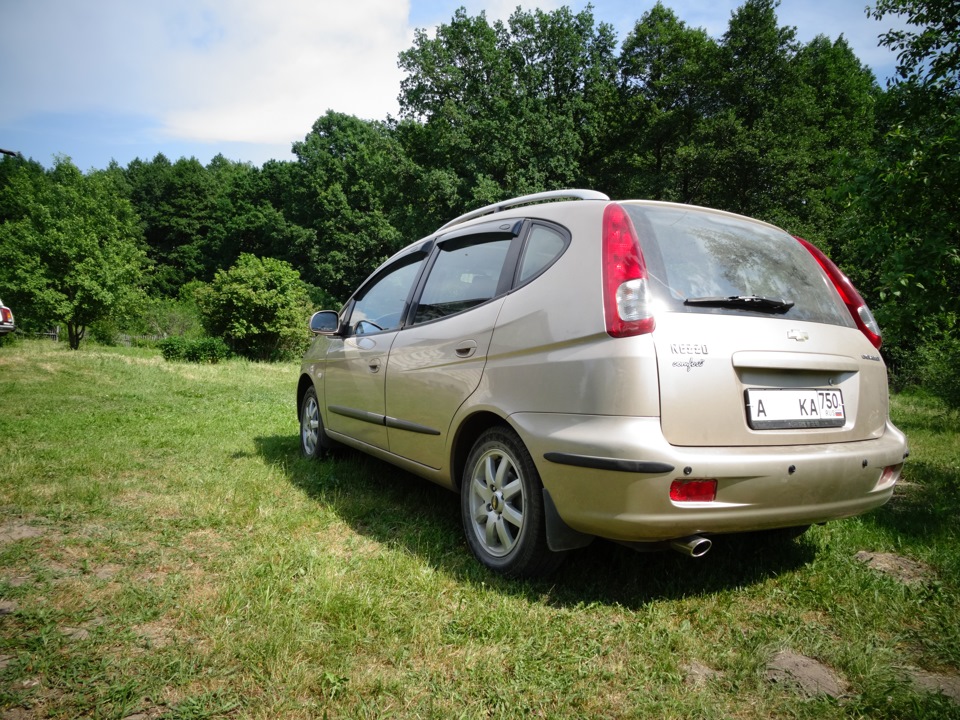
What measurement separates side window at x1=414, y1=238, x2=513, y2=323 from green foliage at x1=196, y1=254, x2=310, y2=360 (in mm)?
21395

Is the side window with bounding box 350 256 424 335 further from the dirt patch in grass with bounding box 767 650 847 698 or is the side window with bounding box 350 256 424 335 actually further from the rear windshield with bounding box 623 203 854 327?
the dirt patch in grass with bounding box 767 650 847 698

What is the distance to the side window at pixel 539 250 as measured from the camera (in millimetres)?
2844

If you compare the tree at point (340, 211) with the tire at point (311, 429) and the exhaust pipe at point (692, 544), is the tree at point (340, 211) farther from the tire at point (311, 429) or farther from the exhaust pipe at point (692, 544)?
the exhaust pipe at point (692, 544)

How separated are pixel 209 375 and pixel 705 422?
1523 cm

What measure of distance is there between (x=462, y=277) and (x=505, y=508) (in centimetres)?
133

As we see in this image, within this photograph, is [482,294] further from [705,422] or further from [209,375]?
[209,375]

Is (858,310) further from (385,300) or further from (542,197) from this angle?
(385,300)

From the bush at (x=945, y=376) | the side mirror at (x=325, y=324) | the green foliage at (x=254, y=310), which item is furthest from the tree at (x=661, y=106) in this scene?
the side mirror at (x=325, y=324)

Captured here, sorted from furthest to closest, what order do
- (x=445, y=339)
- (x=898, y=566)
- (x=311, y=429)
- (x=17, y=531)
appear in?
(x=311, y=429), (x=17, y=531), (x=445, y=339), (x=898, y=566)

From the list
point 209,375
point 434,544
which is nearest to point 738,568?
point 434,544

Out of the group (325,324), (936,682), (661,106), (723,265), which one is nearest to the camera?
(936,682)

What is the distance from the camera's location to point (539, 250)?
2967 millimetres

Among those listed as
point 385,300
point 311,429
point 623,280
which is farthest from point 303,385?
point 623,280

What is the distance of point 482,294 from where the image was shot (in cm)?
325
